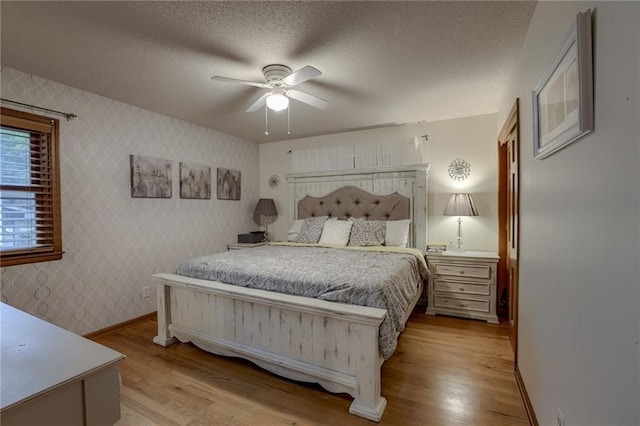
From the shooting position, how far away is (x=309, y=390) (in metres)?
1.96

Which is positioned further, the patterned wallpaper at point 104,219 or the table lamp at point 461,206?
the table lamp at point 461,206

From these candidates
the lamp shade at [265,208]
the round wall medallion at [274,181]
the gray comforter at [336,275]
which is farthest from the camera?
the round wall medallion at [274,181]

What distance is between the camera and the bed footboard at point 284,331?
173cm

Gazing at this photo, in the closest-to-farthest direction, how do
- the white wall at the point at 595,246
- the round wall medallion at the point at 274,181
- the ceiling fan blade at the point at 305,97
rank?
the white wall at the point at 595,246 < the ceiling fan blade at the point at 305,97 < the round wall medallion at the point at 274,181

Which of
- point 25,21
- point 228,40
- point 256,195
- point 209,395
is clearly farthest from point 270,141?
point 209,395

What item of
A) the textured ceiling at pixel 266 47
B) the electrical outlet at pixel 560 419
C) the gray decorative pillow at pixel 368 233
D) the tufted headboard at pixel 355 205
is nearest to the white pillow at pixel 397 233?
the gray decorative pillow at pixel 368 233

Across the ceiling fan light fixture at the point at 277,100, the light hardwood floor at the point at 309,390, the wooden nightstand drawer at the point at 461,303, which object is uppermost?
the ceiling fan light fixture at the point at 277,100

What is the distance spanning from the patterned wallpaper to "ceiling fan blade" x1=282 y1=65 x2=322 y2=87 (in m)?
1.97

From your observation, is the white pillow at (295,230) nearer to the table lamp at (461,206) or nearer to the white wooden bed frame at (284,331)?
the table lamp at (461,206)

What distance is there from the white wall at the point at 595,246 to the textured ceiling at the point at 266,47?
1.73 ft

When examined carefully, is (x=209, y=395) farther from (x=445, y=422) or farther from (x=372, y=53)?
(x=372, y=53)

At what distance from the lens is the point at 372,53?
2.05 metres

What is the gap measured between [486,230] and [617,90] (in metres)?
2.95

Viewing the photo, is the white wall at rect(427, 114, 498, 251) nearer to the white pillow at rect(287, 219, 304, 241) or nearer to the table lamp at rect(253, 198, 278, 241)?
the white pillow at rect(287, 219, 304, 241)
